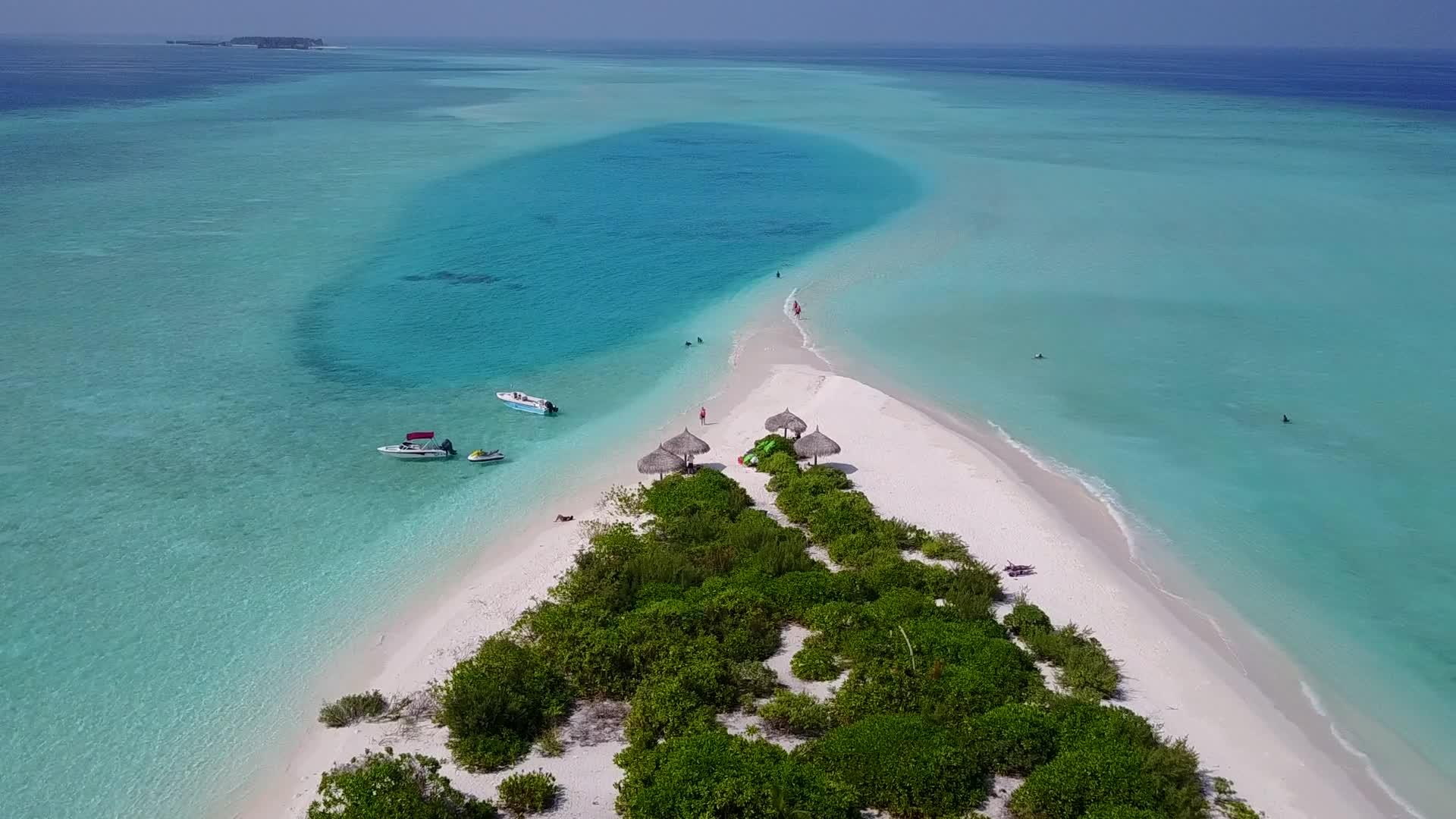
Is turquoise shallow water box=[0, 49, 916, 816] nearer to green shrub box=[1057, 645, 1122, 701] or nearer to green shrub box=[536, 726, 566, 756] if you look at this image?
green shrub box=[536, 726, 566, 756]

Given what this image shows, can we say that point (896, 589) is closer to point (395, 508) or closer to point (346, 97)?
point (395, 508)

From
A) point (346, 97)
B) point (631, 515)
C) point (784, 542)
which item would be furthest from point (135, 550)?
point (346, 97)

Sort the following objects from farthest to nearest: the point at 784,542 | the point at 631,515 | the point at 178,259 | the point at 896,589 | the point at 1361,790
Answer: the point at 178,259 < the point at 631,515 < the point at 784,542 < the point at 896,589 < the point at 1361,790

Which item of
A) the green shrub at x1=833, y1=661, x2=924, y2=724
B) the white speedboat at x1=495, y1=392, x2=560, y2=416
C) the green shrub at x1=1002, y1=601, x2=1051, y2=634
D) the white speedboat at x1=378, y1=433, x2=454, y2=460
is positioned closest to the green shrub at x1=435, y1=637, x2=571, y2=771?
the green shrub at x1=833, y1=661, x2=924, y2=724

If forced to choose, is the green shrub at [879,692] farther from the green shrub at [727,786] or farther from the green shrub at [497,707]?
the green shrub at [497,707]

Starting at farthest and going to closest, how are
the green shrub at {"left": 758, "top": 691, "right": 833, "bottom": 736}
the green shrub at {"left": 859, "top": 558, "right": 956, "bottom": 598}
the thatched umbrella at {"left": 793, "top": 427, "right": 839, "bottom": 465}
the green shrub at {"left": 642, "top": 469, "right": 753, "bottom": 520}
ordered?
the thatched umbrella at {"left": 793, "top": 427, "right": 839, "bottom": 465}, the green shrub at {"left": 642, "top": 469, "right": 753, "bottom": 520}, the green shrub at {"left": 859, "top": 558, "right": 956, "bottom": 598}, the green shrub at {"left": 758, "top": 691, "right": 833, "bottom": 736}

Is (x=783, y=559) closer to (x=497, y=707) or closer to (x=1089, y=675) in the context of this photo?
(x=1089, y=675)

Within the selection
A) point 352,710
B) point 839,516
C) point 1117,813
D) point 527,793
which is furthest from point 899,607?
point 352,710
